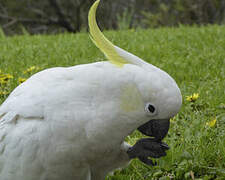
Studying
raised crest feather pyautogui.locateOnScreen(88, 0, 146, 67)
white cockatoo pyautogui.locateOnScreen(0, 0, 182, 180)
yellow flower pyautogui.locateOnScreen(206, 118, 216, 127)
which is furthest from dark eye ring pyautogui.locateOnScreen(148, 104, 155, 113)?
yellow flower pyautogui.locateOnScreen(206, 118, 216, 127)

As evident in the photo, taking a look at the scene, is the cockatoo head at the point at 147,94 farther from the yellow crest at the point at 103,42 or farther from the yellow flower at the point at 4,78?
the yellow flower at the point at 4,78

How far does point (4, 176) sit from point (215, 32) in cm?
436

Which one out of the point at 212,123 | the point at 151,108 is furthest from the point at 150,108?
the point at 212,123

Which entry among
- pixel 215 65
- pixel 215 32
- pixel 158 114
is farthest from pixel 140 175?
pixel 215 32

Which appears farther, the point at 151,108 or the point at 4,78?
the point at 4,78

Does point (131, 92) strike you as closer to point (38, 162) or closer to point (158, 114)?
point (158, 114)

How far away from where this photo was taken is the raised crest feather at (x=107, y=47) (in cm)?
172

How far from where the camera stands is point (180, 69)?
3.96m

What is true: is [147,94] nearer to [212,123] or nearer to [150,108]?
[150,108]

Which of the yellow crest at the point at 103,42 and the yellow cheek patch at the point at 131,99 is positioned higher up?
the yellow crest at the point at 103,42

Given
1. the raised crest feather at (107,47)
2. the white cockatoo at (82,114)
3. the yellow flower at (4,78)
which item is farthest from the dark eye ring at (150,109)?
the yellow flower at (4,78)

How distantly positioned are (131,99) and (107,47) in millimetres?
275

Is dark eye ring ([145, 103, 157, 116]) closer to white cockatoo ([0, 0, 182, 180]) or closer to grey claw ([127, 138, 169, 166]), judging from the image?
white cockatoo ([0, 0, 182, 180])

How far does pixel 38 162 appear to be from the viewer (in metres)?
1.67
